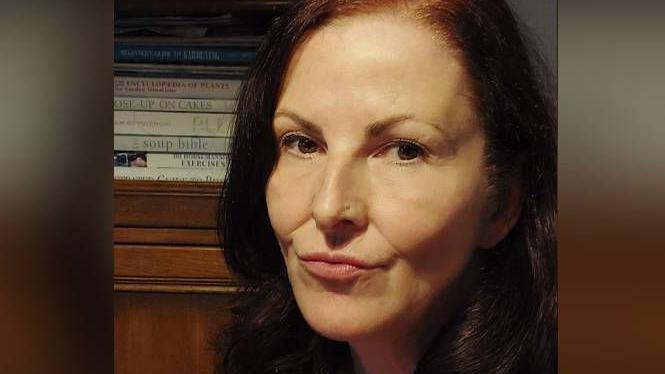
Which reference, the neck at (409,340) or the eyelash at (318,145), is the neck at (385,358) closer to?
the neck at (409,340)

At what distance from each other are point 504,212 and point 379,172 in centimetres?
16

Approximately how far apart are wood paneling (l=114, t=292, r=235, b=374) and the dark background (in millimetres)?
164

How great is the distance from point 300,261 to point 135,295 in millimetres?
285

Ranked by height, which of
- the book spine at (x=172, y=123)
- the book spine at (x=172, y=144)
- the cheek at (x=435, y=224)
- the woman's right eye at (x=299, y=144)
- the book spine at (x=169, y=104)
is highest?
the book spine at (x=169, y=104)

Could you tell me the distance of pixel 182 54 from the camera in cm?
136

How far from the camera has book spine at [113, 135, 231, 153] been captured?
1347mm

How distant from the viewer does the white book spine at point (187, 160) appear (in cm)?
135

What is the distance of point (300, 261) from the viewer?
4.18 feet
